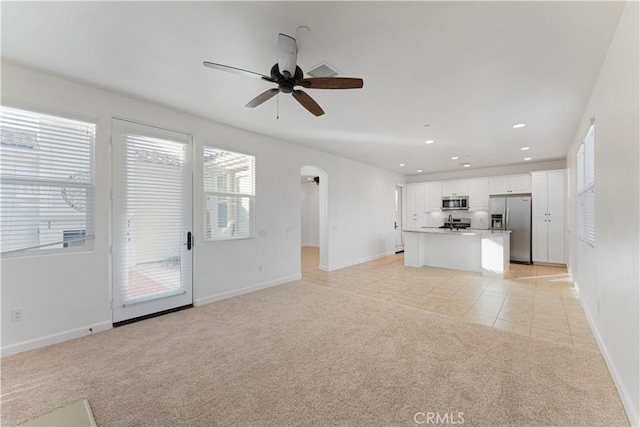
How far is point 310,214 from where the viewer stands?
1173 cm

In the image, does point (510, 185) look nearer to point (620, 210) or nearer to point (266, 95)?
point (620, 210)

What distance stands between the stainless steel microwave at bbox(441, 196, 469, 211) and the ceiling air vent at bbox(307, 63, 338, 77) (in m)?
6.98

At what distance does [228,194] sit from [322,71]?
8.54 ft

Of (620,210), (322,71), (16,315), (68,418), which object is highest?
(322,71)

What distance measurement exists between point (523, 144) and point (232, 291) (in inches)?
247

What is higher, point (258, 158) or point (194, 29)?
point (194, 29)

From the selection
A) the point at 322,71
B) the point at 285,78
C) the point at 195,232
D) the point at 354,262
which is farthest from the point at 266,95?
the point at 354,262

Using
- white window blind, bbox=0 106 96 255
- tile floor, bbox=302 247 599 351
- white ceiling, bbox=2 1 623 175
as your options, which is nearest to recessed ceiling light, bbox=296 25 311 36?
white ceiling, bbox=2 1 623 175

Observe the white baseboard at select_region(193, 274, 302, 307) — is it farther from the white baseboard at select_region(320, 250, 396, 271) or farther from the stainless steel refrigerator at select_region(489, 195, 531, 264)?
the stainless steel refrigerator at select_region(489, 195, 531, 264)

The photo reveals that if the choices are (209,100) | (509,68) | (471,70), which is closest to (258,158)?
(209,100)

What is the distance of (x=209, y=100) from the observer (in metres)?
3.46

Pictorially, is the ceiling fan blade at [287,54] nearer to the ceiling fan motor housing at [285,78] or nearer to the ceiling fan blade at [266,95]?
the ceiling fan motor housing at [285,78]

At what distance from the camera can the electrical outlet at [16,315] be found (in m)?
2.68

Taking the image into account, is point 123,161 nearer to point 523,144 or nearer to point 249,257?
point 249,257
